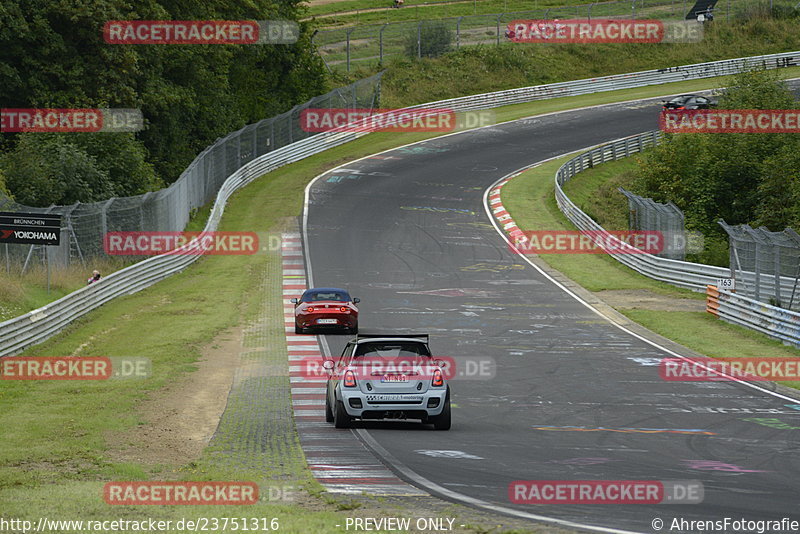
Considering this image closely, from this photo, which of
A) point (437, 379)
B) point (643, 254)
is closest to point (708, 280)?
point (643, 254)

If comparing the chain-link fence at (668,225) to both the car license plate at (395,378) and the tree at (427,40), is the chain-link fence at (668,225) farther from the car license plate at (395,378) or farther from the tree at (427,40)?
the tree at (427,40)

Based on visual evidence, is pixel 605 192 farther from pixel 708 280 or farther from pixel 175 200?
pixel 175 200

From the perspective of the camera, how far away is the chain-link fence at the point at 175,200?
30.6 m

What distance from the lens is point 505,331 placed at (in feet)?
91.5

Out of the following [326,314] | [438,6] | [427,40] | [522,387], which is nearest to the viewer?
[522,387]

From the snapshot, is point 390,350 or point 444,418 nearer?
point 444,418

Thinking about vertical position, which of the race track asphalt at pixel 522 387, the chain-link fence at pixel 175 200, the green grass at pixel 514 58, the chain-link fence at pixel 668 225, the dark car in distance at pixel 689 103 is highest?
the green grass at pixel 514 58

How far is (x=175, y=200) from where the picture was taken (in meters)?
41.0

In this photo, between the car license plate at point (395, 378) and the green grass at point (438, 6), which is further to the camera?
the green grass at point (438, 6)

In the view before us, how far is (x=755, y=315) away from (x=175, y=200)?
868 inches

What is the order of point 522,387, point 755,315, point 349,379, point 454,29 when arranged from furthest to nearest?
1. point 454,29
2. point 755,315
3. point 522,387
4. point 349,379

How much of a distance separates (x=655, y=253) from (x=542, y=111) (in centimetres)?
3456

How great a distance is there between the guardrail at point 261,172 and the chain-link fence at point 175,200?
2.77ft

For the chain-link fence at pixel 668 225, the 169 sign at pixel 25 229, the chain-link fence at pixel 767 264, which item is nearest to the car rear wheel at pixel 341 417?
the 169 sign at pixel 25 229
